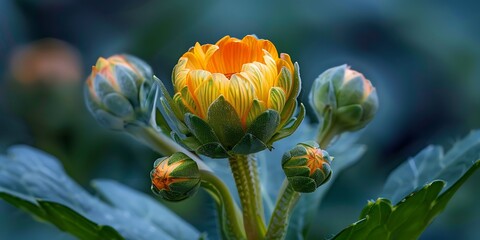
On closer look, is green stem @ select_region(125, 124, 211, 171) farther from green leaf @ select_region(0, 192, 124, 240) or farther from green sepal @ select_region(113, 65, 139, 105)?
green leaf @ select_region(0, 192, 124, 240)

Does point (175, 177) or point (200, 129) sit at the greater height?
point (200, 129)

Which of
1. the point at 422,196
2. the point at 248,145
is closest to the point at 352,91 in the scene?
the point at 422,196

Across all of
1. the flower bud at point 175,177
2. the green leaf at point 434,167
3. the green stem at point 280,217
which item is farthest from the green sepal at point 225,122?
the green leaf at point 434,167

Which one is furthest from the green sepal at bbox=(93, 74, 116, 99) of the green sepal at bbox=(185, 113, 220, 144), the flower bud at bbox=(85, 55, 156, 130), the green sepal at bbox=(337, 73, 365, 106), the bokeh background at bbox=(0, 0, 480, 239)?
the bokeh background at bbox=(0, 0, 480, 239)

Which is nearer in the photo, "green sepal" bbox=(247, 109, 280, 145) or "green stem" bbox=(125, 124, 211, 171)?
"green sepal" bbox=(247, 109, 280, 145)

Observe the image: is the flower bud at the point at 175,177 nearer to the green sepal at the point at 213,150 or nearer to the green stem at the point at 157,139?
the green sepal at the point at 213,150

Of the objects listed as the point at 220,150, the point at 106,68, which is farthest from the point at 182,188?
the point at 106,68

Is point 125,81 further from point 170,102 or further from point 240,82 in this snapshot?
point 240,82
